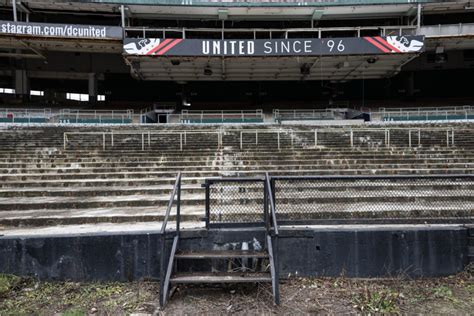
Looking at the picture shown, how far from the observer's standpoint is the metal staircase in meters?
4.37

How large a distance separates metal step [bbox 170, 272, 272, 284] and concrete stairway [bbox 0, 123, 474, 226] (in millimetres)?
1473

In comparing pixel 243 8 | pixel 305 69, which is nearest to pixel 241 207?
pixel 243 8

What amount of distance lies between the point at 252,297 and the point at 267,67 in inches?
1097

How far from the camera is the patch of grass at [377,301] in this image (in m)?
4.13

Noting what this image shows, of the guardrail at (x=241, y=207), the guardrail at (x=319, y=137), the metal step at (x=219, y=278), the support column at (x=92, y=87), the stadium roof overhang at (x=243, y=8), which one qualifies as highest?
the stadium roof overhang at (x=243, y=8)

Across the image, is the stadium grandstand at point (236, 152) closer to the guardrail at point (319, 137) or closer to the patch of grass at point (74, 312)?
the guardrail at point (319, 137)

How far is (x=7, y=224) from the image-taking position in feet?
23.9

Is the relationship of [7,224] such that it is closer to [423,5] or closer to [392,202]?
[392,202]

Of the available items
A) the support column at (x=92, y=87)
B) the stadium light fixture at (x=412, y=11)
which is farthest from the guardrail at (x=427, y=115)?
the support column at (x=92, y=87)

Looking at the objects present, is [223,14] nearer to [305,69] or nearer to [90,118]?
[305,69]

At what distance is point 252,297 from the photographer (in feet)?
14.3

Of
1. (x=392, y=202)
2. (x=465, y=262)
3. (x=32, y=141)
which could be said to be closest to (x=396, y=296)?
(x=465, y=262)

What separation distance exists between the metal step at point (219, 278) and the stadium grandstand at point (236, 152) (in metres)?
0.03

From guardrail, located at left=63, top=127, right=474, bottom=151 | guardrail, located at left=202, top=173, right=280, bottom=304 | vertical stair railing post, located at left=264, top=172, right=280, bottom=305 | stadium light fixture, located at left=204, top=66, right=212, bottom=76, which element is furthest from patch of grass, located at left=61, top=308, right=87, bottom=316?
stadium light fixture, located at left=204, top=66, right=212, bottom=76
